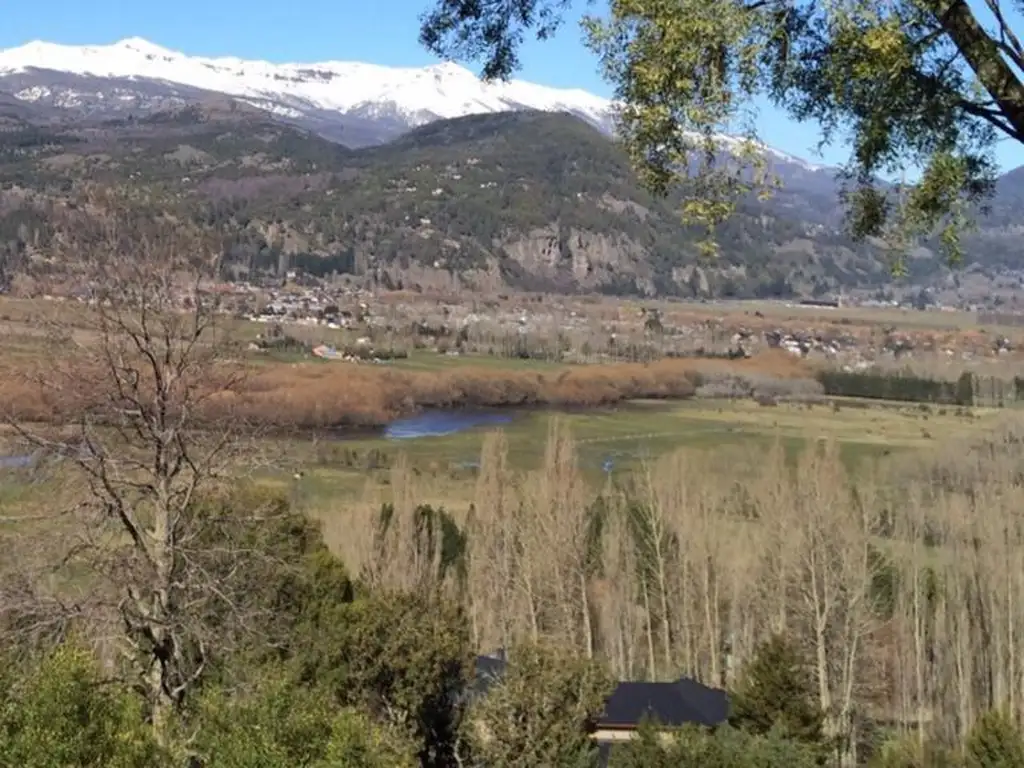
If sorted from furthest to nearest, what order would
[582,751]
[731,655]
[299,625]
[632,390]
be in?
[632,390] → [731,655] → [299,625] → [582,751]

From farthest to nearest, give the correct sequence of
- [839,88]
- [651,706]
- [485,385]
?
[485,385]
[651,706]
[839,88]

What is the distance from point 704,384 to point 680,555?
59053 millimetres

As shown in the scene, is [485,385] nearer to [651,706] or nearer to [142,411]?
[651,706]

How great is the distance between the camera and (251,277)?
5551 inches

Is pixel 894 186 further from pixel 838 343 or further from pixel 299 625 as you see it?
pixel 838 343

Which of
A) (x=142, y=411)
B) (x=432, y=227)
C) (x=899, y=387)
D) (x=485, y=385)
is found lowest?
(x=899, y=387)

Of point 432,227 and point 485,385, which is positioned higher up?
point 432,227

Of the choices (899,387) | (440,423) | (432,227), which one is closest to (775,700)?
(440,423)

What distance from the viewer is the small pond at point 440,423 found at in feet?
226

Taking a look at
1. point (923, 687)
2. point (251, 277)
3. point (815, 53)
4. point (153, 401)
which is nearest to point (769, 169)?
point (815, 53)

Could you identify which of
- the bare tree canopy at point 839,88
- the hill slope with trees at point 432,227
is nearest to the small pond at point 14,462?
the bare tree canopy at point 839,88

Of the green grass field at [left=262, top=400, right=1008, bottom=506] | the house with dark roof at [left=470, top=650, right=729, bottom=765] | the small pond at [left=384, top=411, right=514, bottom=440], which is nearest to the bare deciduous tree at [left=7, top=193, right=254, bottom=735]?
the house with dark roof at [left=470, top=650, right=729, bottom=765]

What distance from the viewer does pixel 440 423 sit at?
240 feet

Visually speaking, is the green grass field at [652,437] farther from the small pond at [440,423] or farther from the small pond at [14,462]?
the small pond at [14,462]
